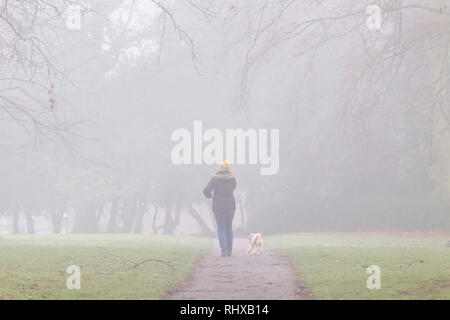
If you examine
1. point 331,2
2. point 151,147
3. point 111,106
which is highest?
point 331,2

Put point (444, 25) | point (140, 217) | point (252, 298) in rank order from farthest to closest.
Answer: point (140, 217)
point (444, 25)
point (252, 298)

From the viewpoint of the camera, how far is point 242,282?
1155cm

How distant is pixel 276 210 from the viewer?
139 feet

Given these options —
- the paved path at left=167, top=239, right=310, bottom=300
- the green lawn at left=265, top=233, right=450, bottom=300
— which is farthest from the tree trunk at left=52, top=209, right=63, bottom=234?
the paved path at left=167, top=239, right=310, bottom=300

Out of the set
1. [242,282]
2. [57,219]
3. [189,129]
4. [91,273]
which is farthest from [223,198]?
[57,219]

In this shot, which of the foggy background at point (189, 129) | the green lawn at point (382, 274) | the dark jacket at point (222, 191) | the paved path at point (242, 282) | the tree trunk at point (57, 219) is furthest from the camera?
the tree trunk at point (57, 219)

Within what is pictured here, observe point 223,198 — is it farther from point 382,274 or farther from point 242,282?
point 382,274

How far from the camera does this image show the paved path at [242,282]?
9922 millimetres

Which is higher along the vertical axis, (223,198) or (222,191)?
(222,191)

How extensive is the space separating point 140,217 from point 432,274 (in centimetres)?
4079

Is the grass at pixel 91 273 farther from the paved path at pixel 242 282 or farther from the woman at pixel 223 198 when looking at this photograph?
the woman at pixel 223 198

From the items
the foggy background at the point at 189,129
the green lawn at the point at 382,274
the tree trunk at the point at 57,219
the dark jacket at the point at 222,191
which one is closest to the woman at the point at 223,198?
the dark jacket at the point at 222,191
